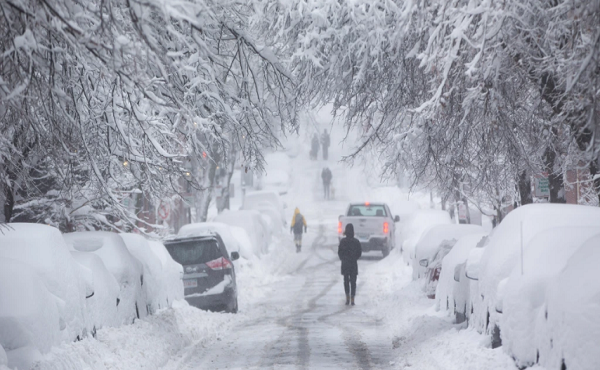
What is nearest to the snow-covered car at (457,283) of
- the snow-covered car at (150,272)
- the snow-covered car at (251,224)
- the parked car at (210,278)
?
the snow-covered car at (150,272)

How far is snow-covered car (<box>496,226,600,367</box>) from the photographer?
24.0ft

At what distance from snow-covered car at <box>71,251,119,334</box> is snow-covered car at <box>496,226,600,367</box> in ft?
15.6

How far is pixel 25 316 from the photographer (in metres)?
7.24

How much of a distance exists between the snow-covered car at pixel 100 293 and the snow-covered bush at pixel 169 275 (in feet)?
10.5

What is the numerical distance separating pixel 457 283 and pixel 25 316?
6564mm

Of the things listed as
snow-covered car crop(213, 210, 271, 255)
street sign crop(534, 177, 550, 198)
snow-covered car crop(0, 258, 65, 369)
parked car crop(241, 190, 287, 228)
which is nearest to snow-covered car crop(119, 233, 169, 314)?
snow-covered car crop(0, 258, 65, 369)

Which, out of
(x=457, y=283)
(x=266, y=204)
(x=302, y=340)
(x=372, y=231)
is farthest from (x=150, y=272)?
(x=266, y=204)

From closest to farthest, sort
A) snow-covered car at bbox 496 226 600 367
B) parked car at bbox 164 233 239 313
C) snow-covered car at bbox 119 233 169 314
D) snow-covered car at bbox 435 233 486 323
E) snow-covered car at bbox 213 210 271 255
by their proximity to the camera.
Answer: snow-covered car at bbox 496 226 600 367, snow-covered car at bbox 435 233 486 323, snow-covered car at bbox 119 233 169 314, parked car at bbox 164 233 239 313, snow-covered car at bbox 213 210 271 255

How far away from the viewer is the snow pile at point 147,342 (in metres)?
8.30

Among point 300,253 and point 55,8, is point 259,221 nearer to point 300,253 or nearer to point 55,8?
point 300,253

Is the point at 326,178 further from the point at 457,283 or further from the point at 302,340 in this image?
the point at 457,283

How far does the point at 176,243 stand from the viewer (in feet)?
56.5

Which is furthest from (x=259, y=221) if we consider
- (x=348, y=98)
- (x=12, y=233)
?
(x=12, y=233)

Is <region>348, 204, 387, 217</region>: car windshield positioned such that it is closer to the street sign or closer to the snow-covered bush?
the street sign
